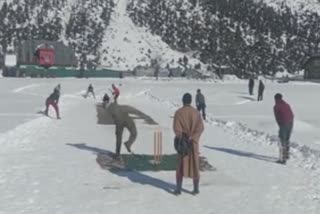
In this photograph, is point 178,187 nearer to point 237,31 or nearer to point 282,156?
point 282,156

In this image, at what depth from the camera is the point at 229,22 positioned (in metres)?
171

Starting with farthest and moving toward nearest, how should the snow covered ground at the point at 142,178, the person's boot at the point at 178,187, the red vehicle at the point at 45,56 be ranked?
1. the red vehicle at the point at 45,56
2. the person's boot at the point at 178,187
3. the snow covered ground at the point at 142,178

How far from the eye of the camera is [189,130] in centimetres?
1166

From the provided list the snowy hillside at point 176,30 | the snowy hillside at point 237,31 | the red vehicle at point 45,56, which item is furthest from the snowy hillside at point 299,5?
the red vehicle at point 45,56

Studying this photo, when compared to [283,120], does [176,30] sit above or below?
above

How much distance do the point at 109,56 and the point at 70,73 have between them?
126 feet

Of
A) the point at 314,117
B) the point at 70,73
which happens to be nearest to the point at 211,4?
the point at 70,73

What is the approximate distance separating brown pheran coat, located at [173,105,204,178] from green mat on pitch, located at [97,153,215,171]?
3387 millimetres

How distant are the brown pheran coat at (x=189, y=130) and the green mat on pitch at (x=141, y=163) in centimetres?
339

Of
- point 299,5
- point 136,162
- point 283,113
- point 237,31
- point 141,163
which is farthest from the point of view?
point 299,5

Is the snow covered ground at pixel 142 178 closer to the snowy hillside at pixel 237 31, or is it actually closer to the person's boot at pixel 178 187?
the person's boot at pixel 178 187

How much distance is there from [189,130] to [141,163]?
4.44 metres

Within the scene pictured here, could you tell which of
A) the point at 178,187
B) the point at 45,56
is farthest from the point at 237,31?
the point at 178,187

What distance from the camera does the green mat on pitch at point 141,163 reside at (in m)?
15.2
